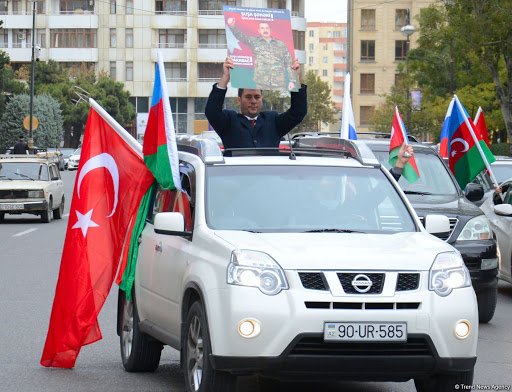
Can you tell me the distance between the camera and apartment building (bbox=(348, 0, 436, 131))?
13412cm

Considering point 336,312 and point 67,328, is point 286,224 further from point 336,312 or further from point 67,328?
point 67,328

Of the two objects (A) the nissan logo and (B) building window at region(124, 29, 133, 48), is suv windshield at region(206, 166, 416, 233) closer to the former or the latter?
(A) the nissan logo

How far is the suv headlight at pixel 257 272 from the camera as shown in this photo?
25.6 ft

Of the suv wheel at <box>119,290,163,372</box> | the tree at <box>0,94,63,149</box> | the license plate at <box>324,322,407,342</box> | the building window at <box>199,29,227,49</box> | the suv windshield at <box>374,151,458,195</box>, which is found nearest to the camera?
the license plate at <box>324,322,407,342</box>

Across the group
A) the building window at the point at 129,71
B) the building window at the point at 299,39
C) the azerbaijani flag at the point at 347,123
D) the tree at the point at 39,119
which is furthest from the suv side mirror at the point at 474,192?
the building window at the point at 129,71

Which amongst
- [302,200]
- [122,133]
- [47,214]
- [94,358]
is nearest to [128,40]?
[47,214]

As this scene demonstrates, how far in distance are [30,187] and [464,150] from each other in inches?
660

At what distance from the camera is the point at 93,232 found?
35.5 feet

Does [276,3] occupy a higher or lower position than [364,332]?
higher

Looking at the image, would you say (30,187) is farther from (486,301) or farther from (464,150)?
(486,301)

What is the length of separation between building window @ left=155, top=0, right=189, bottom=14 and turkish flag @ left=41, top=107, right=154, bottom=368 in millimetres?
117641

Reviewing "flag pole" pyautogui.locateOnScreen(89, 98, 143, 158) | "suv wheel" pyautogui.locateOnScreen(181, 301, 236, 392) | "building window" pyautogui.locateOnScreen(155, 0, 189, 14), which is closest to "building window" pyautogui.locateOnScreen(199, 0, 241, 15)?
"building window" pyautogui.locateOnScreen(155, 0, 189, 14)

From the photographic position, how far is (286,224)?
29.0 feet

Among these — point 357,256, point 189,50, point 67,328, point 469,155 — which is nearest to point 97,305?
point 67,328
